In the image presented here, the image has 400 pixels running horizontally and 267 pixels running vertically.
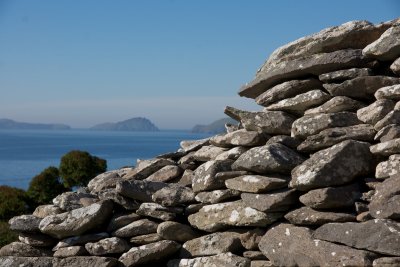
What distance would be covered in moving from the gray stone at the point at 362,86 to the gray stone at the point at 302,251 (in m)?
3.22

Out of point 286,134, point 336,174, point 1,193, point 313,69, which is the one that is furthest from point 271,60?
point 1,193

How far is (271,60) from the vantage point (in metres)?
13.0

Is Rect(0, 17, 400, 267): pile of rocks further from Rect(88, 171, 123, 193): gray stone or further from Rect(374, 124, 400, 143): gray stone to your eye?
Rect(88, 171, 123, 193): gray stone

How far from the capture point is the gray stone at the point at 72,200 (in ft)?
38.8

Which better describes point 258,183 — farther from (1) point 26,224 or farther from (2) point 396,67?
(1) point 26,224

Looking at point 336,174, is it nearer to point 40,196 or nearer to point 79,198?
point 79,198

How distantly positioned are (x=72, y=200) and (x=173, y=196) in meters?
2.80

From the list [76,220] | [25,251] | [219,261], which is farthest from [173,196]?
[25,251]

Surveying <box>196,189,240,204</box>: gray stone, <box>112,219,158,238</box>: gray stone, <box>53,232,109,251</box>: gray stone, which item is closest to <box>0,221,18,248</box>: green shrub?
<box>53,232,109,251</box>: gray stone

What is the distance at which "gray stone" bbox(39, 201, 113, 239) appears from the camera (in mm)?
10695

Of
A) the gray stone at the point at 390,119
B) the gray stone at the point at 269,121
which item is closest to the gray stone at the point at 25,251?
the gray stone at the point at 269,121

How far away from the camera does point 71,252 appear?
10484 millimetres

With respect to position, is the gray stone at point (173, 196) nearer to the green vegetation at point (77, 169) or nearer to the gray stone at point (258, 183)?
the gray stone at point (258, 183)

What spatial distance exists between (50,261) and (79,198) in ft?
6.34
